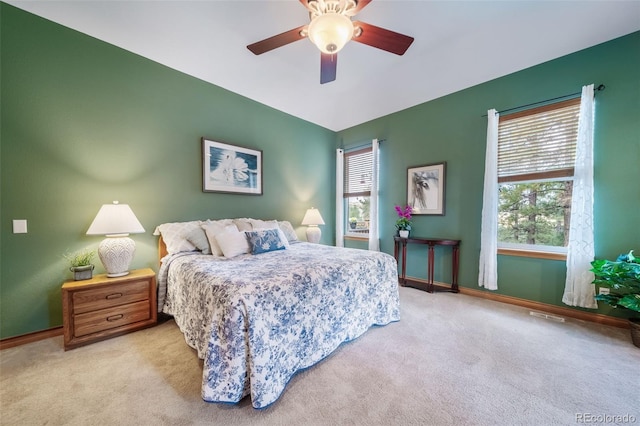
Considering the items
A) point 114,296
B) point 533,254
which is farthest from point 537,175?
point 114,296

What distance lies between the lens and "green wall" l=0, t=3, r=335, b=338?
199cm

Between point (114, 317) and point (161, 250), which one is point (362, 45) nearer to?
point (161, 250)

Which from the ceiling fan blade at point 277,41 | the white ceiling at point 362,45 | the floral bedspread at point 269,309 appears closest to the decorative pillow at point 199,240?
the floral bedspread at point 269,309

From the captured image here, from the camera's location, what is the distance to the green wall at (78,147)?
1.99 m

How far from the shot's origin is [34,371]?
1639mm

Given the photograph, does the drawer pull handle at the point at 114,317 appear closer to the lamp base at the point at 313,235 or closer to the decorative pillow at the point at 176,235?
the decorative pillow at the point at 176,235

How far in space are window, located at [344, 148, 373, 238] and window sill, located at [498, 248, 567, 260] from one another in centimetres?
217

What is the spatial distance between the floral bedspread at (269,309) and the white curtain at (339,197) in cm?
234

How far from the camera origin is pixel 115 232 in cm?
205

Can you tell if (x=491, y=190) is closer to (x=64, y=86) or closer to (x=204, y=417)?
(x=204, y=417)

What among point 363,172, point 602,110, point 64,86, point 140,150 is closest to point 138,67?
point 64,86

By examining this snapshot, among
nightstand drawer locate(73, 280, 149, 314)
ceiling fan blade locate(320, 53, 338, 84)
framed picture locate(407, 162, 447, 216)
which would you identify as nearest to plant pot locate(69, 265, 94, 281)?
nightstand drawer locate(73, 280, 149, 314)

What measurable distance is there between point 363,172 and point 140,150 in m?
3.55

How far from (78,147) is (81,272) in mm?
1221
